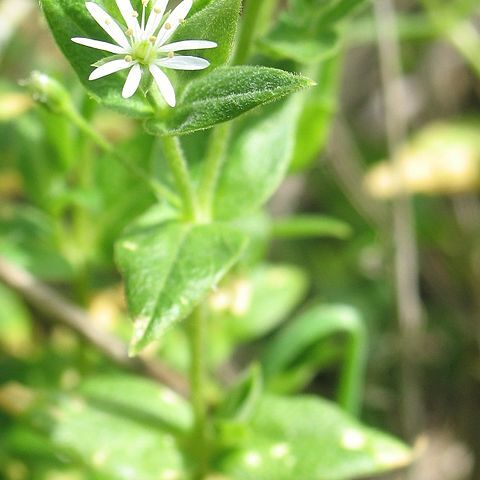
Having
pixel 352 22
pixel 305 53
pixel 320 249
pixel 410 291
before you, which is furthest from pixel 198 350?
pixel 352 22

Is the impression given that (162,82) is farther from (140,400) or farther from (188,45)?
(140,400)

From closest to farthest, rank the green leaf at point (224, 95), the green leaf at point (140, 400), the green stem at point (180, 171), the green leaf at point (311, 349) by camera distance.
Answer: the green leaf at point (224, 95)
the green stem at point (180, 171)
the green leaf at point (140, 400)
the green leaf at point (311, 349)

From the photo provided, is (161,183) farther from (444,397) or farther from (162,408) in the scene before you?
(444,397)

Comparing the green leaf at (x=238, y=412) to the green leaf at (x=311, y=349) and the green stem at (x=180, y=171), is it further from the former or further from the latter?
the green stem at (x=180, y=171)

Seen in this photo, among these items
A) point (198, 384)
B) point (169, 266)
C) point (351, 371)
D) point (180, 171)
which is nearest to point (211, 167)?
point (180, 171)

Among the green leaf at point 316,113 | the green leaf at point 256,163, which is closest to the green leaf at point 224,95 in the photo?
the green leaf at point 256,163
